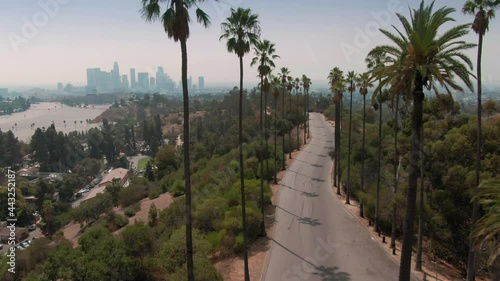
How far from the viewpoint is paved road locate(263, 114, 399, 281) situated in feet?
58.4

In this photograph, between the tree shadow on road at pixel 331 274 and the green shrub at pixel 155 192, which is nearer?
the tree shadow on road at pixel 331 274

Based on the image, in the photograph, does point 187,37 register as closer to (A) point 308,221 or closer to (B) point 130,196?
(A) point 308,221

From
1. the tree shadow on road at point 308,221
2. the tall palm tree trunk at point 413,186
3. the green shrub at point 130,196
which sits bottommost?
the green shrub at point 130,196

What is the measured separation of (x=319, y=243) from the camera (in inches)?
851

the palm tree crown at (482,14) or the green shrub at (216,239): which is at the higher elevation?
the palm tree crown at (482,14)

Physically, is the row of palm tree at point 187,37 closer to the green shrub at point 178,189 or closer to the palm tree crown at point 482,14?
the palm tree crown at point 482,14

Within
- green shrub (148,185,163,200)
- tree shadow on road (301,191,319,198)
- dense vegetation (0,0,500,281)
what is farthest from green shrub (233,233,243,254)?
green shrub (148,185,163,200)

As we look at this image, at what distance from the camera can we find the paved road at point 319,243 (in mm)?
17797

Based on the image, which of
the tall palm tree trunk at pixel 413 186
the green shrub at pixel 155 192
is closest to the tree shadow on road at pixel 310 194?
the tall palm tree trunk at pixel 413 186

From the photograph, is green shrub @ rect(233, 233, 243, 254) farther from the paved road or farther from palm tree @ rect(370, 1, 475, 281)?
palm tree @ rect(370, 1, 475, 281)

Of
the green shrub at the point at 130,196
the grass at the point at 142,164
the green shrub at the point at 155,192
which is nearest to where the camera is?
the green shrub at the point at 155,192

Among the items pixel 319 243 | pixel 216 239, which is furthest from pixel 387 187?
pixel 216 239

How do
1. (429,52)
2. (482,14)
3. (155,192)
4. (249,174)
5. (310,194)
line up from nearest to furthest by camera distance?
(429,52)
(482,14)
(310,194)
(249,174)
(155,192)

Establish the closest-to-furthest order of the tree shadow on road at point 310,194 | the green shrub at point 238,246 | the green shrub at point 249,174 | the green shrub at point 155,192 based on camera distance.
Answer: the green shrub at point 238,246
the tree shadow on road at point 310,194
the green shrub at point 249,174
the green shrub at point 155,192
